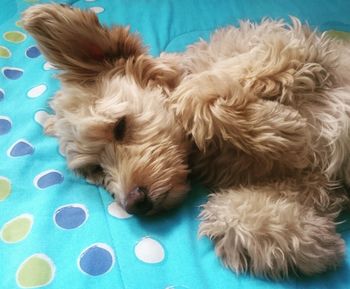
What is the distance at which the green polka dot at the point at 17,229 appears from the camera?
135 centimetres

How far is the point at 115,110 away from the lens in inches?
55.8

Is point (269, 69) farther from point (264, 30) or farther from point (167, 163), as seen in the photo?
point (167, 163)

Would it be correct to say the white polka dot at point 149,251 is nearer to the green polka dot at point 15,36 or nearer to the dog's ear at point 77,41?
the dog's ear at point 77,41

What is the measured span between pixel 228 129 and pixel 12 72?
1.13 m

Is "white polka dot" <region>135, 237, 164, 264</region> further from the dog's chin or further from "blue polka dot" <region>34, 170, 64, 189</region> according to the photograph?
"blue polka dot" <region>34, 170, 64, 189</region>

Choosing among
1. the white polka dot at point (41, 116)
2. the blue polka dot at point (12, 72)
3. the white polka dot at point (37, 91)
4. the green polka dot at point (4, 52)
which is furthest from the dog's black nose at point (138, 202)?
the green polka dot at point (4, 52)

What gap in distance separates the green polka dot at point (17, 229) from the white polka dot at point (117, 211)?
228 mm

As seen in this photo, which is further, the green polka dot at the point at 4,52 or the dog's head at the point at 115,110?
the green polka dot at the point at 4,52

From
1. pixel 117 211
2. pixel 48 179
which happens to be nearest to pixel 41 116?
pixel 48 179

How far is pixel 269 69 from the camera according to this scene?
1334 mm

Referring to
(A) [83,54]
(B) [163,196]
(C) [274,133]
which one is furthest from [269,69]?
(A) [83,54]

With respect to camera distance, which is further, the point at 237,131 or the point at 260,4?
the point at 260,4

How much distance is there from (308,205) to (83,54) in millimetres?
820

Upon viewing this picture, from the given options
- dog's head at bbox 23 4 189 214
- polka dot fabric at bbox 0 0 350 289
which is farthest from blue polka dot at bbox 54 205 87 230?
dog's head at bbox 23 4 189 214
